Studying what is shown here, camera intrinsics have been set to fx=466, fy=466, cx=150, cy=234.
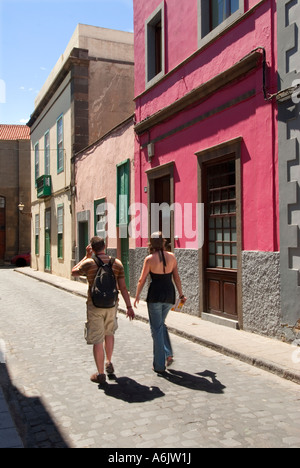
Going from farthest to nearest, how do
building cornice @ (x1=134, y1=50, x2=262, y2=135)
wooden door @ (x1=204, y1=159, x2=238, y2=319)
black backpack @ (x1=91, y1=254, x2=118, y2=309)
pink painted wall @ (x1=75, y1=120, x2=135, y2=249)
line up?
pink painted wall @ (x1=75, y1=120, x2=135, y2=249), wooden door @ (x1=204, y1=159, x2=238, y2=319), building cornice @ (x1=134, y1=50, x2=262, y2=135), black backpack @ (x1=91, y1=254, x2=118, y2=309)

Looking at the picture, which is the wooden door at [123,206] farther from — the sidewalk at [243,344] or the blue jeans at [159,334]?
the blue jeans at [159,334]

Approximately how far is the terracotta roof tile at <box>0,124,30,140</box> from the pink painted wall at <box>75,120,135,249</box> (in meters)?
20.0

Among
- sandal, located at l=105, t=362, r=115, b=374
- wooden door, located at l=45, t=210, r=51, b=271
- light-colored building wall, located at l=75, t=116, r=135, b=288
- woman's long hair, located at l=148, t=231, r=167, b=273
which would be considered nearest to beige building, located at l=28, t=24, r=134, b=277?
wooden door, located at l=45, t=210, r=51, b=271

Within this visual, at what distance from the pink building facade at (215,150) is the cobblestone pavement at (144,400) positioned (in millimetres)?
1637

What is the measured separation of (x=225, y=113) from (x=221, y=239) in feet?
7.77

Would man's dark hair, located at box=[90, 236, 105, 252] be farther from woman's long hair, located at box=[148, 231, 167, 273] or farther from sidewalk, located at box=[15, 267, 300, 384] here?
sidewalk, located at box=[15, 267, 300, 384]

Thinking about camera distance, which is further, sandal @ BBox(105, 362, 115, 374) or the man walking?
sandal @ BBox(105, 362, 115, 374)

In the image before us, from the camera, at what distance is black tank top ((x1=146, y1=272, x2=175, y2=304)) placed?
569 centimetres

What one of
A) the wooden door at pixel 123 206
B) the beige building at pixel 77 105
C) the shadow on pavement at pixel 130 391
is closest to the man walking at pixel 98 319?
the shadow on pavement at pixel 130 391

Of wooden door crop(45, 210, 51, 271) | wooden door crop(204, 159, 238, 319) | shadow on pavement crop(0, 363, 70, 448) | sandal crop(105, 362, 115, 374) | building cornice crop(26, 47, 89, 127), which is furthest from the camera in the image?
wooden door crop(45, 210, 51, 271)

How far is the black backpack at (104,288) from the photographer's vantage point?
16.9 feet

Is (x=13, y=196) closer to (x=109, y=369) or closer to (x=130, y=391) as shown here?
(x=109, y=369)

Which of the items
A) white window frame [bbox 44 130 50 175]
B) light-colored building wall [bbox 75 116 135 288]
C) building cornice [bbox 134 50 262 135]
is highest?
white window frame [bbox 44 130 50 175]
